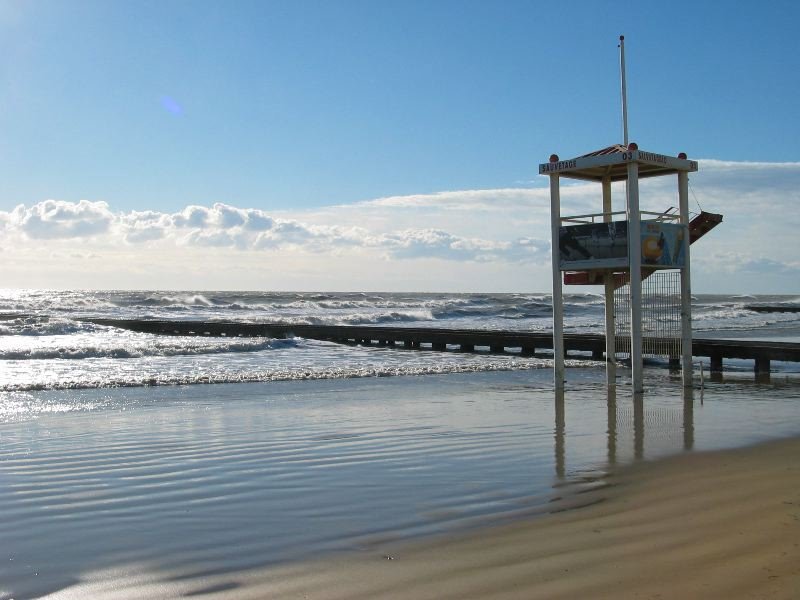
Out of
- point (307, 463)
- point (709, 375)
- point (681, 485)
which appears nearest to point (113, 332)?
point (709, 375)

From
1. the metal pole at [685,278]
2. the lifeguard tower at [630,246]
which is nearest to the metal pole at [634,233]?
the lifeguard tower at [630,246]

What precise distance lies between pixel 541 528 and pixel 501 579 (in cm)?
122

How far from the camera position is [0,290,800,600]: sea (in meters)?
5.68

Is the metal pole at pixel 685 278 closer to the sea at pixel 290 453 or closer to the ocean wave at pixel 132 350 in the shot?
the sea at pixel 290 453

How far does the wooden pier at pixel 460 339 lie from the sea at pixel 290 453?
0.65m

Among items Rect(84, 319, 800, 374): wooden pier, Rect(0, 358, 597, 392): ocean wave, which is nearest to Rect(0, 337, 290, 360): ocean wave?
Rect(84, 319, 800, 374): wooden pier

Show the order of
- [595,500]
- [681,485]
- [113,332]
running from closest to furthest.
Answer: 1. [595,500]
2. [681,485]
3. [113,332]

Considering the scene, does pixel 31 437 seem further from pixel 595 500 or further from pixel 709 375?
pixel 709 375

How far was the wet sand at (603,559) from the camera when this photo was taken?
470 centimetres

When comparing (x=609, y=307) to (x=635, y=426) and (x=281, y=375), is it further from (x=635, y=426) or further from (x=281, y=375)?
(x=281, y=375)

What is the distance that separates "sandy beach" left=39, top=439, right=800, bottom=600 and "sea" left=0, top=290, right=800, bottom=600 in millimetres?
138

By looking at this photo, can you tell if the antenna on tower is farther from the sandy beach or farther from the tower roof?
the sandy beach

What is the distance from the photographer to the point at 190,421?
12.4m

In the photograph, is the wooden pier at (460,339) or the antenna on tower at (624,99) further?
the wooden pier at (460,339)
